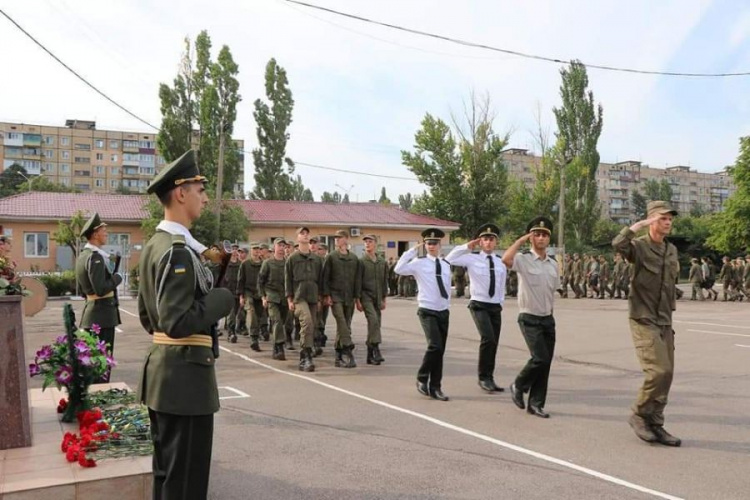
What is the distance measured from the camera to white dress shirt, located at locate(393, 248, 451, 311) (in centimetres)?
802

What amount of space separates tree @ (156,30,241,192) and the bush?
11.5 meters

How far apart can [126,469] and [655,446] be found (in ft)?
14.4

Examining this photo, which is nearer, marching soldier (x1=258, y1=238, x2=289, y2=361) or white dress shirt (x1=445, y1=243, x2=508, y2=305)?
white dress shirt (x1=445, y1=243, x2=508, y2=305)

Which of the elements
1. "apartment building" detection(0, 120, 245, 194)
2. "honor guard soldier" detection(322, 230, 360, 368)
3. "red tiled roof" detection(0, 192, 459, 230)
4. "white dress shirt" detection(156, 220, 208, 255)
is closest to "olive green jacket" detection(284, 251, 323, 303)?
"honor guard soldier" detection(322, 230, 360, 368)

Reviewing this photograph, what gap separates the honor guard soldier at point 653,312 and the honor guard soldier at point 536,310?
1081mm

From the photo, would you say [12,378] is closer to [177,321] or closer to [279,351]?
[177,321]

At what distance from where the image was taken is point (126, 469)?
4.11m

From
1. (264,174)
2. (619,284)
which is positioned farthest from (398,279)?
(264,174)

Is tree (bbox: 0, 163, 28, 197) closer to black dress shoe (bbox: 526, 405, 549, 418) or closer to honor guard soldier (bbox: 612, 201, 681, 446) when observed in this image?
black dress shoe (bbox: 526, 405, 549, 418)

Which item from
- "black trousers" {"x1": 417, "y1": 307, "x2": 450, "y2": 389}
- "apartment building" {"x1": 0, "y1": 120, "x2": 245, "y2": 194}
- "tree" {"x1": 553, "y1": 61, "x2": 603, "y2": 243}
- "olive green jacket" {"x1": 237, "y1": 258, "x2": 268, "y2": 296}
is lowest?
"black trousers" {"x1": 417, "y1": 307, "x2": 450, "y2": 389}

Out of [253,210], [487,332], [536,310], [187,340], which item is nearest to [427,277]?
[487,332]

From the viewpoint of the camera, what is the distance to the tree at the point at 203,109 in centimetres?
3716

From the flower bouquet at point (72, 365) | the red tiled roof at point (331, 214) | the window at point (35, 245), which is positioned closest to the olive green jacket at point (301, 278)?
the flower bouquet at point (72, 365)

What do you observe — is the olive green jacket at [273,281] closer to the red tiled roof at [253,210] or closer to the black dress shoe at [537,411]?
the black dress shoe at [537,411]
